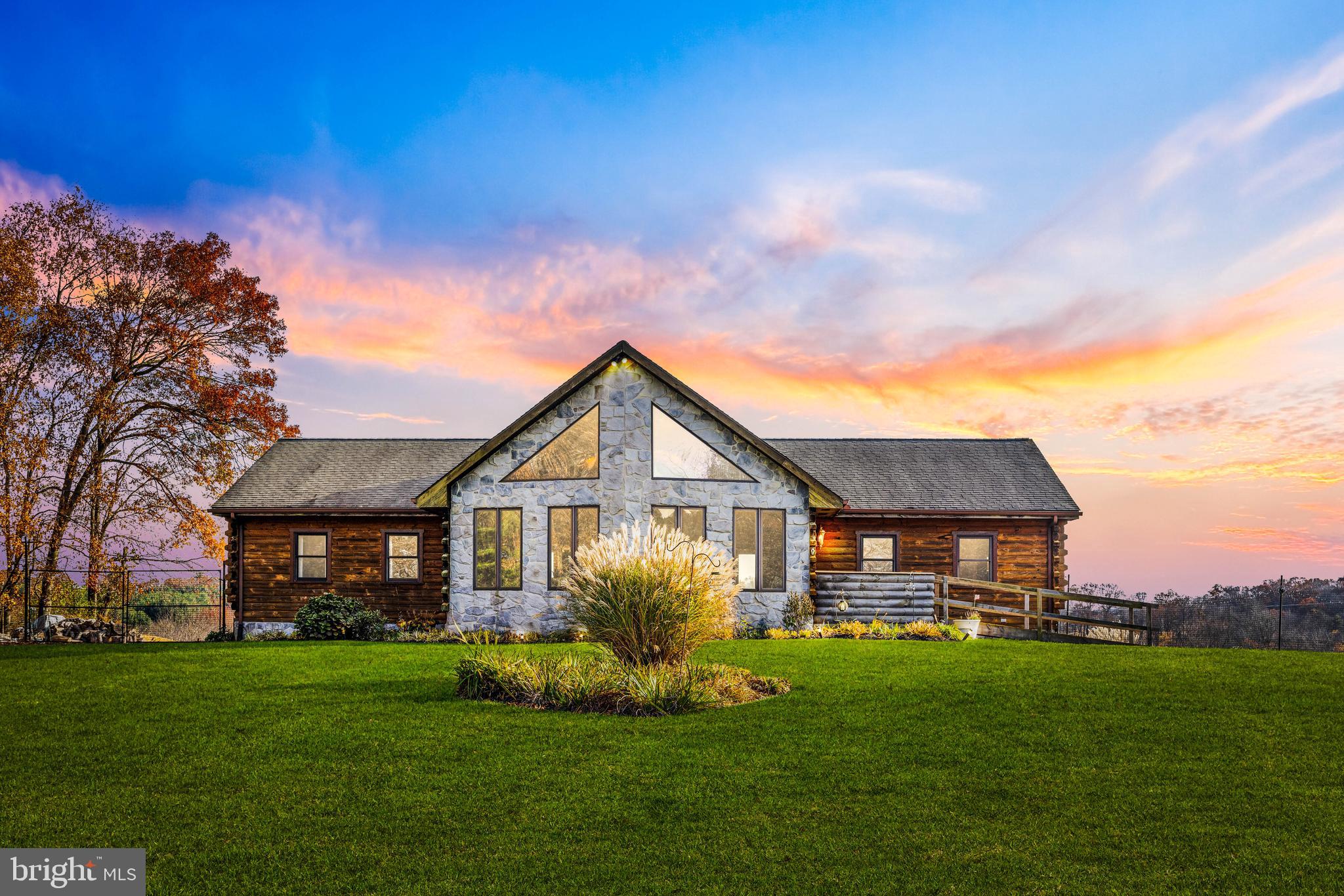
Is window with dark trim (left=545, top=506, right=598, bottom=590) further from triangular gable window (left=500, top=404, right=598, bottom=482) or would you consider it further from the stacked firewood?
the stacked firewood

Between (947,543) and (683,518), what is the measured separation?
24.4 feet

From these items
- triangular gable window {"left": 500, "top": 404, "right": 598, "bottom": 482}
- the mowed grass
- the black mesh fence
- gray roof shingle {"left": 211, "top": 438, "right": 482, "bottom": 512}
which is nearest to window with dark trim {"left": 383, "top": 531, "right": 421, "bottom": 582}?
gray roof shingle {"left": 211, "top": 438, "right": 482, "bottom": 512}

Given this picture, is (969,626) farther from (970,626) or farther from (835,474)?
(835,474)

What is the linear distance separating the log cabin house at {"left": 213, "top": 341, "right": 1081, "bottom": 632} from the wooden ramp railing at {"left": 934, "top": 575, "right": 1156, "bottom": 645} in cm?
56

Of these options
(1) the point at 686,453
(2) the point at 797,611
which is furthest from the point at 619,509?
(2) the point at 797,611

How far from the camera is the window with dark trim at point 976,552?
21.9 meters

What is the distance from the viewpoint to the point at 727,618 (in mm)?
11453

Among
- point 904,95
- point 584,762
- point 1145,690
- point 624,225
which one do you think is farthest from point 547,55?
point 1145,690

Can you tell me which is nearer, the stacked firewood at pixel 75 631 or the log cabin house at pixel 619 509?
the log cabin house at pixel 619 509

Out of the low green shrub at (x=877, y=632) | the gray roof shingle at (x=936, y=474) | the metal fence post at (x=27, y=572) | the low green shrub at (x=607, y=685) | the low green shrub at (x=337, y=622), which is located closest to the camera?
the low green shrub at (x=607, y=685)

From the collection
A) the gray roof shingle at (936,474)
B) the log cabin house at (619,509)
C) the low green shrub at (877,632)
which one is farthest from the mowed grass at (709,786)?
the gray roof shingle at (936,474)

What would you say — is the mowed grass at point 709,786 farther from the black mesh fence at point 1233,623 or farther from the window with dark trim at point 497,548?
the black mesh fence at point 1233,623

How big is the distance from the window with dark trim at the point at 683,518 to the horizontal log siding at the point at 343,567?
6.08 m

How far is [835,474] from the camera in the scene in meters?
23.4
